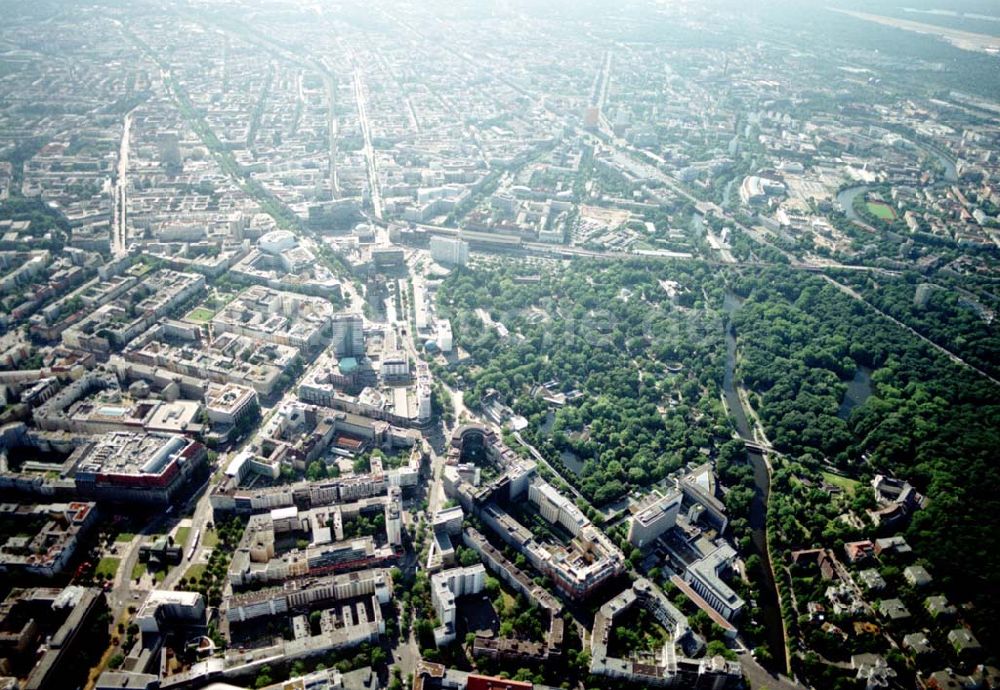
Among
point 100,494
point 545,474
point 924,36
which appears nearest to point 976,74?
point 924,36

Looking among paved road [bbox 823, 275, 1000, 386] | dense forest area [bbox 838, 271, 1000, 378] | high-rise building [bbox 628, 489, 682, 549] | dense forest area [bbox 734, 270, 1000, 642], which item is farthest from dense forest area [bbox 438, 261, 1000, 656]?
high-rise building [bbox 628, 489, 682, 549]

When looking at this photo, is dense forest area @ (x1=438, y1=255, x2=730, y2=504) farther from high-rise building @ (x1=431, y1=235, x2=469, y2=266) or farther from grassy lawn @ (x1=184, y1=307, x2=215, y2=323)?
grassy lawn @ (x1=184, y1=307, x2=215, y2=323)

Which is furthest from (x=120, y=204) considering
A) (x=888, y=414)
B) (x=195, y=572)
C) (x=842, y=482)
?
(x=888, y=414)

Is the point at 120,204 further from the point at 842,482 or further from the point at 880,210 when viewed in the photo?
the point at 880,210

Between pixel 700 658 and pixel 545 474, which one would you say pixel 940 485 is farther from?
pixel 545 474

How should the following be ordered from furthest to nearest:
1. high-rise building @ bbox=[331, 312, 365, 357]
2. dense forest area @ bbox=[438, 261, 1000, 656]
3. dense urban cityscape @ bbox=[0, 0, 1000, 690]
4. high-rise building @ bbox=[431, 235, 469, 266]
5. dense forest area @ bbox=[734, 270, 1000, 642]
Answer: high-rise building @ bbox=[431, 235, 469, 266] → high-rise building @ bbox=[331, 312, 365, 357] → dense forest area @ bbox=[438, 261, 1000, 656] → dense forest area @ bbox=[734, 270, 1000, 642] → dense urban cityscape @ bbox=[0, 0, 1000, 690]

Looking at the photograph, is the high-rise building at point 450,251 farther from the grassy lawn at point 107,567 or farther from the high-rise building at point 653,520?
the grassy lawn at point 107,567
